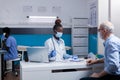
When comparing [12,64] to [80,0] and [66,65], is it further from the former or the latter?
[66,65]

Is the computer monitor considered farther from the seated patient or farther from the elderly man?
the seated patient

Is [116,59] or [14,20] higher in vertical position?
[14,20]

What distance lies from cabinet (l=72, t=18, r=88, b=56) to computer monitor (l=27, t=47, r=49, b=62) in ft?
13.1

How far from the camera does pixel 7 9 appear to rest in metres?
6.69

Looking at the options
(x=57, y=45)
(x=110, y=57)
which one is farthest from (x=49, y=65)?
(x=57, y=45)

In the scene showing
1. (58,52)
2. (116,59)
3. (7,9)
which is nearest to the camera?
(116,59)

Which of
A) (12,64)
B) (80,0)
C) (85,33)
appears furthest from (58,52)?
(80,0)

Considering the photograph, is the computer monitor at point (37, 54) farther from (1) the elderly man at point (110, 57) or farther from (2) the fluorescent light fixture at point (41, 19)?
(2) the fluorescent light fixture at point (41, 19)

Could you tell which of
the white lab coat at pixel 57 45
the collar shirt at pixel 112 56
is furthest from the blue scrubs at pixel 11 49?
the collar shirt at pixel 112 56

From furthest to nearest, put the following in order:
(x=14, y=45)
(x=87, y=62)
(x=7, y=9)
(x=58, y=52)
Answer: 1. (x=7, y=9)
2. (x=14, y=45)
3. (x=58, y=52)
4. (x=87, y=62)

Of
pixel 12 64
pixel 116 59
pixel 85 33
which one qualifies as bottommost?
pixel 12 64

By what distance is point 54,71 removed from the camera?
2.74m

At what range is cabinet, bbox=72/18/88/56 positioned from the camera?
679cm

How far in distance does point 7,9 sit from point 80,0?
2196 millimetres
